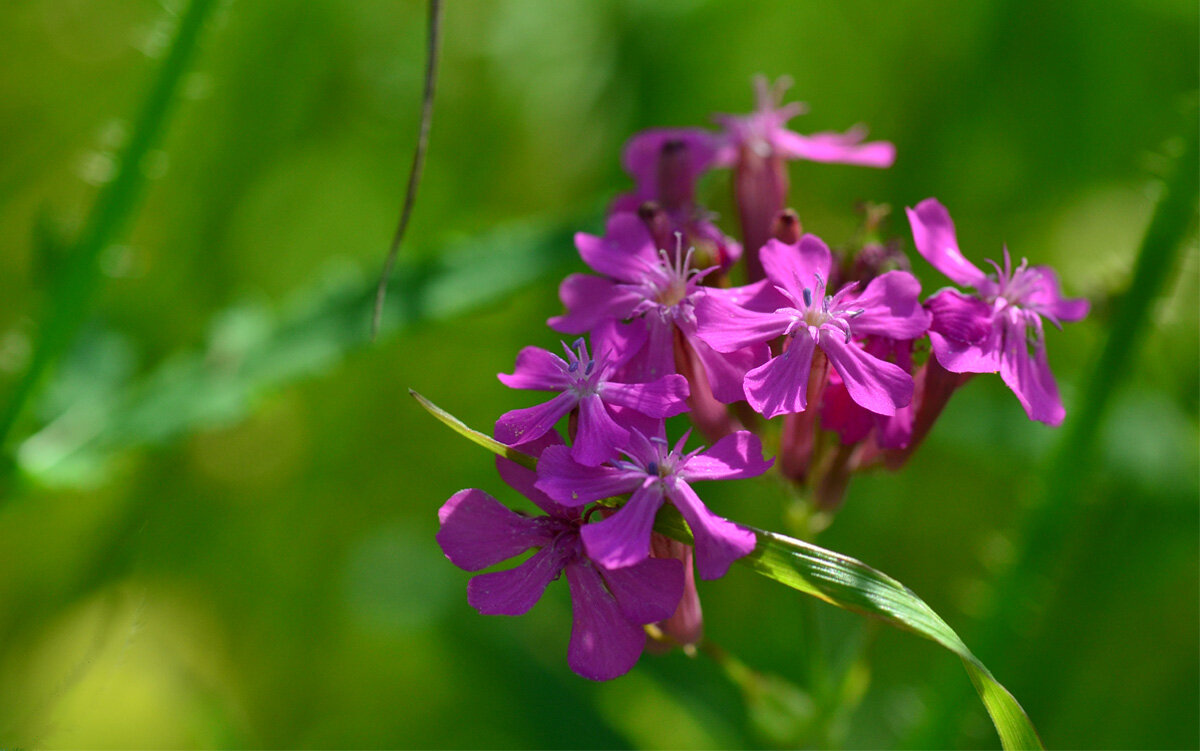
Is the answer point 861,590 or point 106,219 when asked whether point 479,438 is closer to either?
point 861,590

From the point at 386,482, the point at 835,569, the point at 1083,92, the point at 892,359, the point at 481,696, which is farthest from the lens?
the point at 1083,92

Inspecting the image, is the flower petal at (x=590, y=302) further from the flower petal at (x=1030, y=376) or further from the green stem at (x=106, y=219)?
the green stem at (x=106, y=219)

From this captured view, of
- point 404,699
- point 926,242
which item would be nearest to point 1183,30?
point 926,242

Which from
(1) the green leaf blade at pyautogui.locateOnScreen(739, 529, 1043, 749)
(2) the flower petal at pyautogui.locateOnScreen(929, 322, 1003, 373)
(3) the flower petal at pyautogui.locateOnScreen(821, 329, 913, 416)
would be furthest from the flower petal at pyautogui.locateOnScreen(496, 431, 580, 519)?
(2) the flower petal at pyautogui.locateOnScreen(929, 322, 1003, 373)

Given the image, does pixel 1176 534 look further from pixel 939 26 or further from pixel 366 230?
pixel 366 230

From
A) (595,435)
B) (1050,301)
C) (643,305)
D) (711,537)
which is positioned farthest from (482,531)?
(1050,301)

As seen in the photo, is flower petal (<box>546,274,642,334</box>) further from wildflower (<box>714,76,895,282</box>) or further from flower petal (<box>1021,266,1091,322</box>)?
flower petal (<box>1021,266,1091,322</box>)

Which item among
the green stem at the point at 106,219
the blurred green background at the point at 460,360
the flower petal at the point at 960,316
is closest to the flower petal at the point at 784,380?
the flower petal at the point at 960,316
